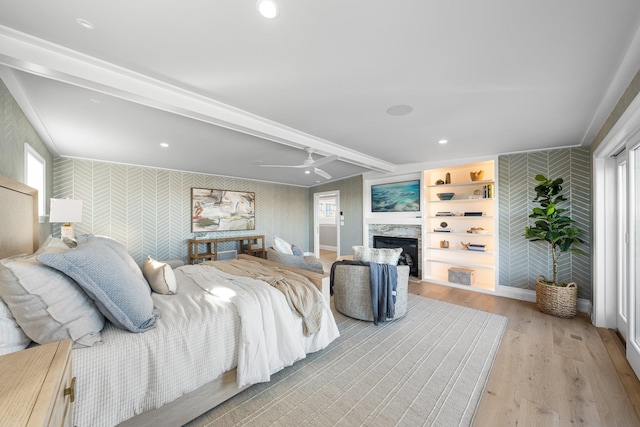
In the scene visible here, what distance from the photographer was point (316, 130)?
301cm

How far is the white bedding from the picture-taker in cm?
121

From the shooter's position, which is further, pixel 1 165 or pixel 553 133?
pixel 553 133

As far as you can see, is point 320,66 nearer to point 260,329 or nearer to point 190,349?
point 260,329

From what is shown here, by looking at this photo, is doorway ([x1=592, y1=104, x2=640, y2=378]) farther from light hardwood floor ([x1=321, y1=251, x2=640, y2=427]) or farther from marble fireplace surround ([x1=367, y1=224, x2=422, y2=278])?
marble fireplace surround ([x1=367, y1=224, x2=422, y2=278])

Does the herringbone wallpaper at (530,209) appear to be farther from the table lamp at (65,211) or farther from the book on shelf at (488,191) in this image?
the table lamp at (65,211)

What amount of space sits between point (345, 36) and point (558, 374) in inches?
120

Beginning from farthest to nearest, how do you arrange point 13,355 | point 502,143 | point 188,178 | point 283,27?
point 188,178 < point 502,143 < point 283,27 < point 13,355

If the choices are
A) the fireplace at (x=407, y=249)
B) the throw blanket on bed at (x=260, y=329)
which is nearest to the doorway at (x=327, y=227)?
the fireplace at (x=407, y=249)

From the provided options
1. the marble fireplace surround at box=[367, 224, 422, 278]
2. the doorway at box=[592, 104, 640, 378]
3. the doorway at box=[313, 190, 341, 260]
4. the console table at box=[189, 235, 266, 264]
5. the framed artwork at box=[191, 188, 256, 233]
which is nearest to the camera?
the doorway at box=[592, 104, 640, 378]

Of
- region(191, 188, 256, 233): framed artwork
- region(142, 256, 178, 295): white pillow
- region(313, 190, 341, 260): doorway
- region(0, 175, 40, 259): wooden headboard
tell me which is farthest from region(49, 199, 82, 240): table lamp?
region(313, 190, 341, 260): doorway

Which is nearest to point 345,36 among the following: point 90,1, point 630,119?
point 90,1

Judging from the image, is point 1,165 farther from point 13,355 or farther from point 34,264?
point 13,355

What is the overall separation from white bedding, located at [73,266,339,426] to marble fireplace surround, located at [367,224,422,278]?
10.8 ft

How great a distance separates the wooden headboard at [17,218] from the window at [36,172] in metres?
0.89
